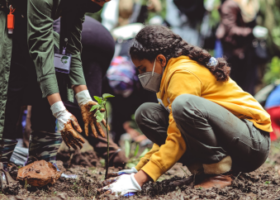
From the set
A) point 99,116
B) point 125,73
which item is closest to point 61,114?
point 99,116

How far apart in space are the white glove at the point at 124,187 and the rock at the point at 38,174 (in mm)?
300

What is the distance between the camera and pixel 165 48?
6.13ft

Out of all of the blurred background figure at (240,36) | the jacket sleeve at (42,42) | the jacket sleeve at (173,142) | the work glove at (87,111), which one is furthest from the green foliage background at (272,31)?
the jacket sleeve at (42,42)

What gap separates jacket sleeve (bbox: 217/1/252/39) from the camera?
167 inches

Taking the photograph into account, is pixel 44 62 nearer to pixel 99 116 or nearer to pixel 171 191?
pixel 99 116

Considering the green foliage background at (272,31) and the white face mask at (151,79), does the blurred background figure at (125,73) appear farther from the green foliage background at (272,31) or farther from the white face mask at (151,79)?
the green foliage background at (272,31)

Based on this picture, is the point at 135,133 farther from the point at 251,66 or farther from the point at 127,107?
the point at 251,66

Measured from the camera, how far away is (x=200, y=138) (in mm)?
1712

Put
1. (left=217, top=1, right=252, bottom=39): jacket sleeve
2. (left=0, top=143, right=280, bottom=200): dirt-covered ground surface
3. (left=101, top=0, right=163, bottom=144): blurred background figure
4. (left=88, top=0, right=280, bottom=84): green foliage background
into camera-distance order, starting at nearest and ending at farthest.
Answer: (left=0, top=143, right=280, bottom=200): dirt-covered ground surface
(left=101, top=0, right=163, bottom=144): blurred background figure
(left=217, top=1, right=252, bottom=39): jacket sleeve
(left=88, top=0, right=280, bottom=84): green foliage background

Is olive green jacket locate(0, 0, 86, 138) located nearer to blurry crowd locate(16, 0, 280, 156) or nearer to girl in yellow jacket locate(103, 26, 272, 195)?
girl in yellow jacket locate(103, 26, 272, 195)

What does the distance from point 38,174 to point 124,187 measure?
18.3 inches

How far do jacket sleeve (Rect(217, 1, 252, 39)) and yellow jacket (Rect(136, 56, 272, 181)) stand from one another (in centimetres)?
263

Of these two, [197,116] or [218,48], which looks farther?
[218,48]

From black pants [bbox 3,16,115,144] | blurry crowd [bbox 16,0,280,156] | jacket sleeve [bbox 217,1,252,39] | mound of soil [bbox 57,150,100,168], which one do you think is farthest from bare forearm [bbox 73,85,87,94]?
jacket sleeve [bbox 217,1,252,39]
